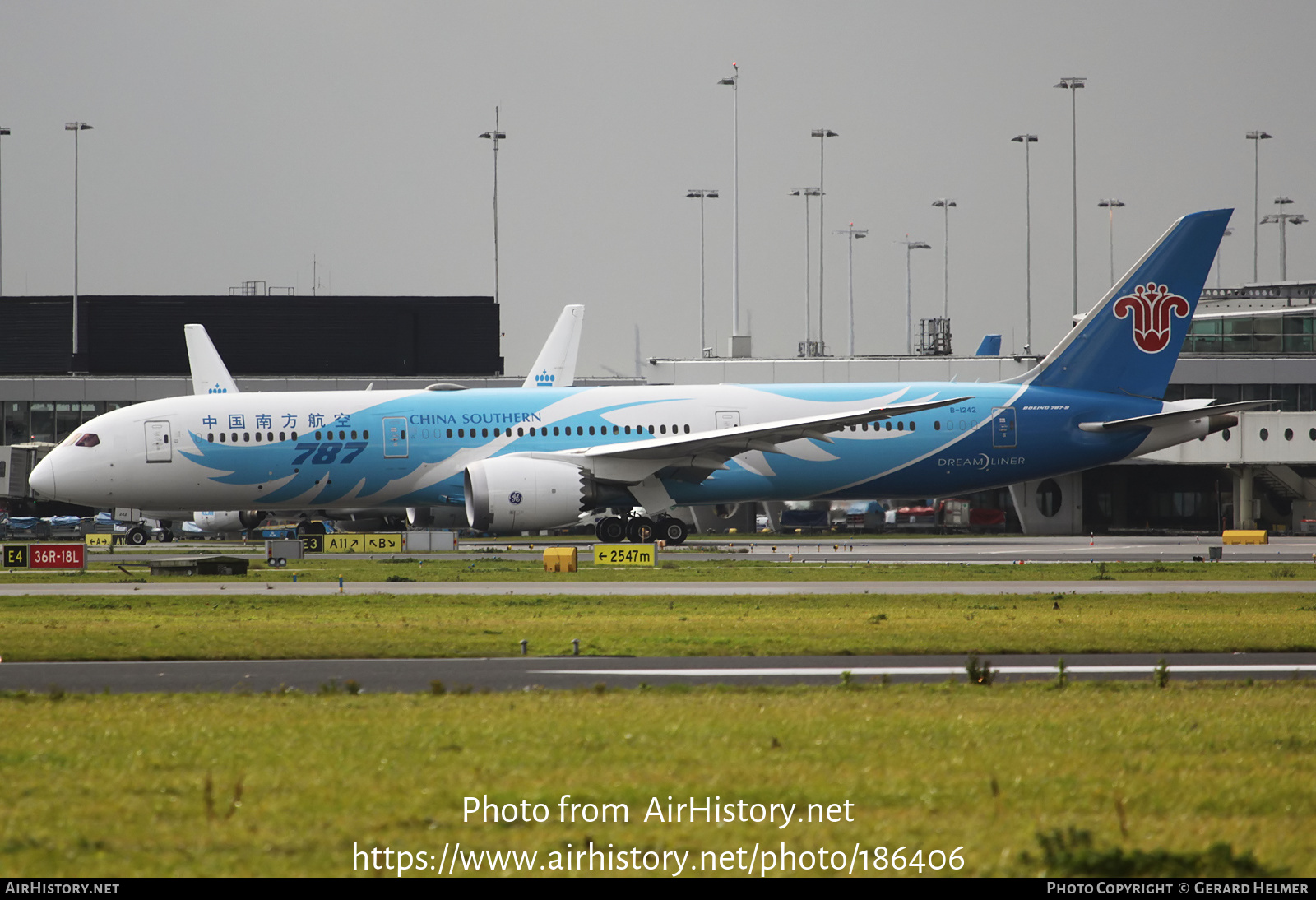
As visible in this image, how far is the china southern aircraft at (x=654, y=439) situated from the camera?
36812 millimetres

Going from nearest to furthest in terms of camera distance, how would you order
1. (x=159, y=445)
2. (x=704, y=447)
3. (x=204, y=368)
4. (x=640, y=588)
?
(x=640, y=588) → (x=704, y=447) → (x=159, y=445) → (x=204, y=368)

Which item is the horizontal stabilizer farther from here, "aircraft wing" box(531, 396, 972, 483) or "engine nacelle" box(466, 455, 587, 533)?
"engine nacelle" box(466, 455, 587, 533)

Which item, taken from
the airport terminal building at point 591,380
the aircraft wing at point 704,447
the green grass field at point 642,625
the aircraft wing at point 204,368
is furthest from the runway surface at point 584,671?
the aircraft wing at point 204,368

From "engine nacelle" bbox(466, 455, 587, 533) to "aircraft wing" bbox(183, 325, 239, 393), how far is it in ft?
69.8

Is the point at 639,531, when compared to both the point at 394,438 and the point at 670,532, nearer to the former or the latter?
the point at 670,532

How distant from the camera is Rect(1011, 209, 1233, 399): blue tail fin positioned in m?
41.1

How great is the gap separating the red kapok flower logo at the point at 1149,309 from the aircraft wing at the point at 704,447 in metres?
7.41

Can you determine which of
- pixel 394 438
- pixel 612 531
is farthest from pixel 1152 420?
pixel 394 438

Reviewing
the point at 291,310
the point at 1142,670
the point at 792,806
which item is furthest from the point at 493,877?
the point at 291,310

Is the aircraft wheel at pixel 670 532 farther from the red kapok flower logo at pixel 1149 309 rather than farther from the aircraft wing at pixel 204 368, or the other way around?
the aircraft wing at pixel 204 368

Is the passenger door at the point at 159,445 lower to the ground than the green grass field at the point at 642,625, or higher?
higher

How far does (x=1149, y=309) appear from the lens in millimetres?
41156

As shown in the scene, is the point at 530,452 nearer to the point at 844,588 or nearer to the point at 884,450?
the point at 884,450

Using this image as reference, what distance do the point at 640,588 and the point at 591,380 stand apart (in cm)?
4075
